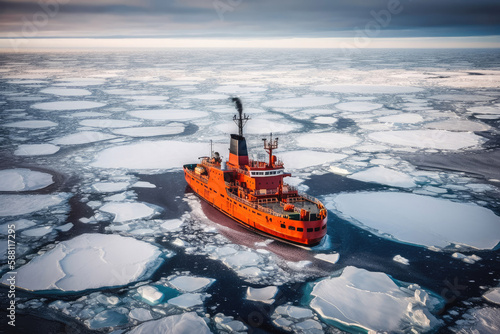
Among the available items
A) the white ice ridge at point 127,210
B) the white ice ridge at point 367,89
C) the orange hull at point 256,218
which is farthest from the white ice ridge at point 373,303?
the white ice ridge at point 367,89

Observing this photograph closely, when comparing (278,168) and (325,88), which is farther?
(325,88)

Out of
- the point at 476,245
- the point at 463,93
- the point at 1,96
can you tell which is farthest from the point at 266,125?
the point at 1,96

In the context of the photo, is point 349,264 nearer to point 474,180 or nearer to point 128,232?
point 128,232

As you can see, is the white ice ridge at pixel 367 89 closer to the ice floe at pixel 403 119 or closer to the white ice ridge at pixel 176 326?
the ice floe at pixel 403 119

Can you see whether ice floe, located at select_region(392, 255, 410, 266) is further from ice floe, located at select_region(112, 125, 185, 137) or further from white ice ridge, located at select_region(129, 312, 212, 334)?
ice floe, located at select_region(112, 125, 185, 137)

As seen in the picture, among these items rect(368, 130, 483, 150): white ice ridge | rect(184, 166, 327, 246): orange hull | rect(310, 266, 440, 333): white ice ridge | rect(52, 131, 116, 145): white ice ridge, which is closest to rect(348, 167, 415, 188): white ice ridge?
rect(368, 130, 483, 150): white ice ridge

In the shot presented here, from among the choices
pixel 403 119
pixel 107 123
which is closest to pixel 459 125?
pixel 403 119

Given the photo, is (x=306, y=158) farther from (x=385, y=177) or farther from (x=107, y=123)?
(x=107, y=123)
